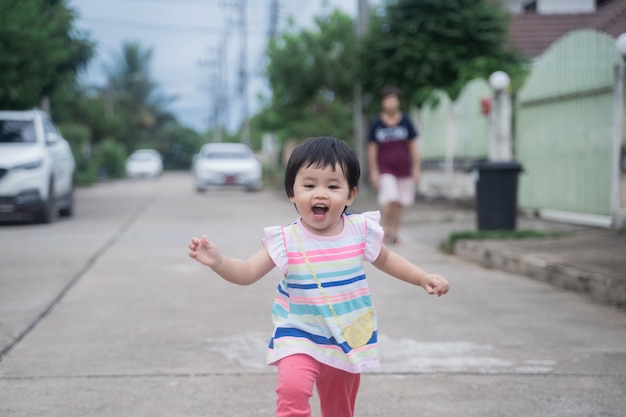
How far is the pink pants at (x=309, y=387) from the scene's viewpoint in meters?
2.81

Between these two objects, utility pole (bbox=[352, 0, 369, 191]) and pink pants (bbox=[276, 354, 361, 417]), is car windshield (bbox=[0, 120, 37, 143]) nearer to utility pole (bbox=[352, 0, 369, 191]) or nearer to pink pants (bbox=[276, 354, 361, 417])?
utility pole (bbox=[352, 0, 369, 191])

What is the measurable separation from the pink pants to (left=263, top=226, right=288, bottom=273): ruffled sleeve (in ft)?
1.07

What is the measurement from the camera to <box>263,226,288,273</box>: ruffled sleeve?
3002 millimetres

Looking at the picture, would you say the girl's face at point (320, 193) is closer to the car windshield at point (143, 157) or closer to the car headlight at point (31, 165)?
the car headlight at point (31, 165)

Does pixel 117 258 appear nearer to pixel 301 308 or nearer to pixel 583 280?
pixel 583 280

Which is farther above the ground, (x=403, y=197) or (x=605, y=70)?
(x=605, y=70)

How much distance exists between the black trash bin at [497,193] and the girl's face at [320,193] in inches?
288

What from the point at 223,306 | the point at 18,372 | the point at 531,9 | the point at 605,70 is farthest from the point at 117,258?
the point at 531,9

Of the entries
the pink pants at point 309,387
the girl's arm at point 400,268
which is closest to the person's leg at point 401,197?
the girl's arm at point 400,268

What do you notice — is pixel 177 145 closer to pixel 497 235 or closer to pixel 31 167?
pixel 31 167

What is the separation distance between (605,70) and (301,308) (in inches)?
323

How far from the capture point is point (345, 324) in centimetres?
298

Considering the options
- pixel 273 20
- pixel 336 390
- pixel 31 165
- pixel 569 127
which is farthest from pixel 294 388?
pixel 273 20

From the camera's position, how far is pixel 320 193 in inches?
116
